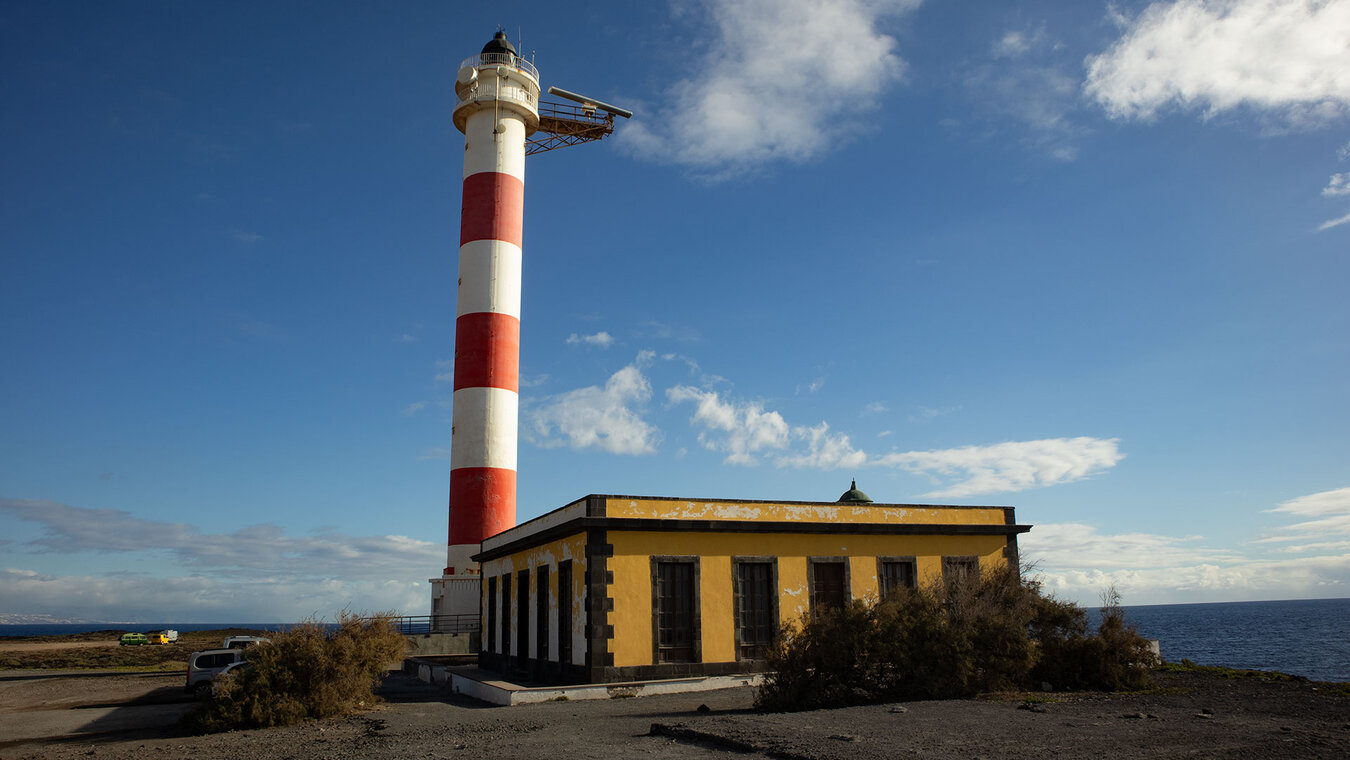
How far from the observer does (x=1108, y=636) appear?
15297 mm

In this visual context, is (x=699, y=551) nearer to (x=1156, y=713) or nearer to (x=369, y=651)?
(x=369, y=651)

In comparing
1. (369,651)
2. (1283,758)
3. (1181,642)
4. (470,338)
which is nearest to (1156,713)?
(1283,758)

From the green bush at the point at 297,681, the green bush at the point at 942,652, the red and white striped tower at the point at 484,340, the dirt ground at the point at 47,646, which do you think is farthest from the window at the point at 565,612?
the dirt ground at the point at 47,646

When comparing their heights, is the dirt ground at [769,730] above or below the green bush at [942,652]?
below

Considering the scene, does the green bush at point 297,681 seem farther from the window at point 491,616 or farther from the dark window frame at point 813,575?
the dark window frame at point 813,575

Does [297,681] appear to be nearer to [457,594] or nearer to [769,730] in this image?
[769,730]

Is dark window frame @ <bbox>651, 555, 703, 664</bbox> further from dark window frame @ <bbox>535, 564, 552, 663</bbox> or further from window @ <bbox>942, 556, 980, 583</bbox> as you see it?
window @ <bbox>942, 556, 980, 583</bbox>

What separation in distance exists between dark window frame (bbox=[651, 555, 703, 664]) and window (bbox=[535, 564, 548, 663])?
10.4ft

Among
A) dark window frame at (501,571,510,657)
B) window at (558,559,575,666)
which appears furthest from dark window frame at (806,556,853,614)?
dark window frame at (501,571,510,657)

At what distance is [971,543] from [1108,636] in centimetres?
551

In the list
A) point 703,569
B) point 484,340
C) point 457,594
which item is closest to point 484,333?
point 484,340

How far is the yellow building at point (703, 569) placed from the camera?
56.9 feet

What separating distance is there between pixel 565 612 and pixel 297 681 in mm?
5450

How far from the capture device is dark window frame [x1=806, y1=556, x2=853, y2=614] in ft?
62.0
